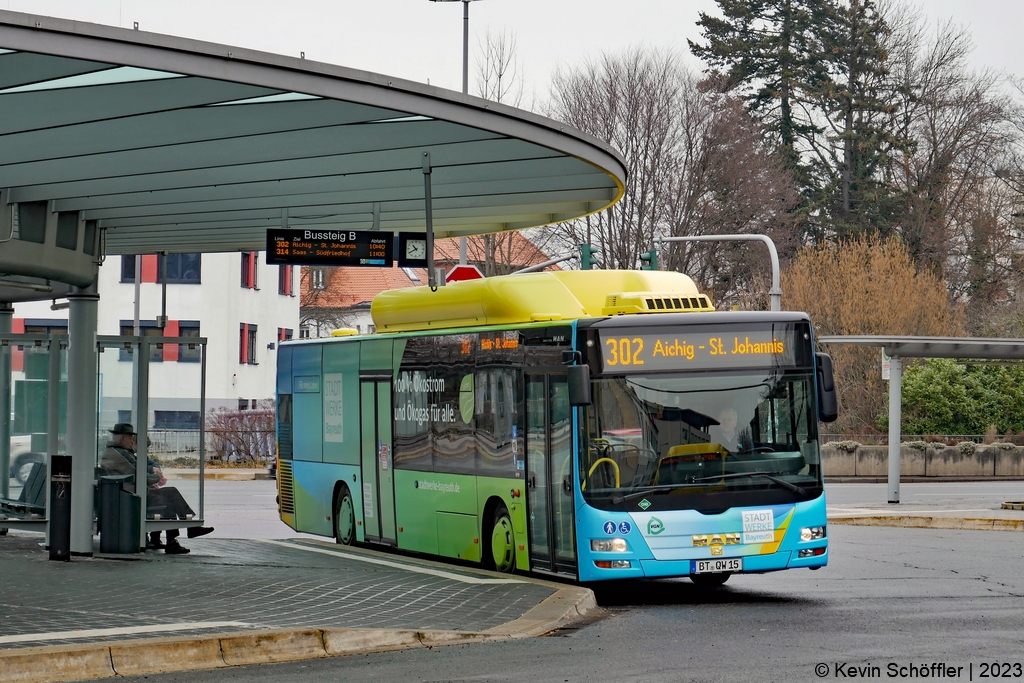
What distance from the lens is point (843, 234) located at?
2276 inches

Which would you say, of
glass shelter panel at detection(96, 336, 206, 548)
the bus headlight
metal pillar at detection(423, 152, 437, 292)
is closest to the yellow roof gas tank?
metal pillar at detection(423, 152, 437, 292)

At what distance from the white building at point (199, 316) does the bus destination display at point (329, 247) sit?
34348 mm

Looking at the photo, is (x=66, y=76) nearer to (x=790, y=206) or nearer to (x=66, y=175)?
(x=66, y=175)

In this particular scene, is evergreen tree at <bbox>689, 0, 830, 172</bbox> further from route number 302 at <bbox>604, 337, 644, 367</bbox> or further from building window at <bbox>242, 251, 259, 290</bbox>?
route number 302 at <bbox>604, 337, 644, 367</bbox>

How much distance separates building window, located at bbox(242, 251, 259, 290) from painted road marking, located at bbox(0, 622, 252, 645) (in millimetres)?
47313

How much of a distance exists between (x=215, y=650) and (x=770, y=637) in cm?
399

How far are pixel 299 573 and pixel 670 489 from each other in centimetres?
391

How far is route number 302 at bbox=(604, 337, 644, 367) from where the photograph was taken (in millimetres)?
12719

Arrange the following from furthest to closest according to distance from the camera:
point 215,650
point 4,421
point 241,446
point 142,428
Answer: point 241,446, point 4,421, point 142,428, point 215,650

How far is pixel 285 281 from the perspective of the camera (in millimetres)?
61188

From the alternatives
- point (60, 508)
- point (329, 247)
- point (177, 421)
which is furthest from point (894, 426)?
point (60, 508)

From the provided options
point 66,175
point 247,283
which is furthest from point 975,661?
point 247,283

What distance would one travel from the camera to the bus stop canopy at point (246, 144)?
27.6 ft

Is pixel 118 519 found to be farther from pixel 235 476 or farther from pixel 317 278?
pixel 317 278
